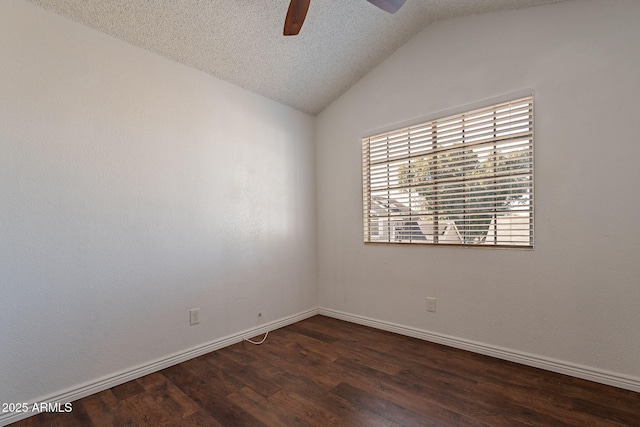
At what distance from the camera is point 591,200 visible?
6.76ft

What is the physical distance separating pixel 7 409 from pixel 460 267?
10.4 feet

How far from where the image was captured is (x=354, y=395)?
6.40 ft

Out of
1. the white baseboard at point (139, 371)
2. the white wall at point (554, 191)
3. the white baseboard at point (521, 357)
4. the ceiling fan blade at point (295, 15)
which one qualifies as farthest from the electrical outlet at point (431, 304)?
the ceiling fan blade at point (295, 15)

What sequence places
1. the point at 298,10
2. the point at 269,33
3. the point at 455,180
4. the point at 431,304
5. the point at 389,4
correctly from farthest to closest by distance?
the point at 431,304 < the point at 455,180 < the point at 269,33 < the point at 389,4 < the point at 298,10

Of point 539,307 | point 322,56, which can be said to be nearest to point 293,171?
point 322,56

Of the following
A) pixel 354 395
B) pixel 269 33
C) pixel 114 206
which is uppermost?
pixel 269 33

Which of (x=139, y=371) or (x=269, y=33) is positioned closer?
(x=139, y=371)

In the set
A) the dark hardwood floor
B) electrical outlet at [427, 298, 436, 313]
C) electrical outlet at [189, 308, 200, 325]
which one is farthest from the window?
electrical outlet at [189, 308, 200, 325]

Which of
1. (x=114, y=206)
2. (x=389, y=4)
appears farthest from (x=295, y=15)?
(x=114, y=206)

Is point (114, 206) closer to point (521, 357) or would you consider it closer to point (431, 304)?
point (431, 304)

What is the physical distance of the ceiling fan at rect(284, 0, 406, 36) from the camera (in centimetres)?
174

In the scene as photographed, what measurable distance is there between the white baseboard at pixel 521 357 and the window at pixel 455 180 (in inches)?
32.4

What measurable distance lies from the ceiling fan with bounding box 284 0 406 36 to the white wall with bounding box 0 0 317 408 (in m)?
1.17

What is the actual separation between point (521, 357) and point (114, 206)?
3166 mm
